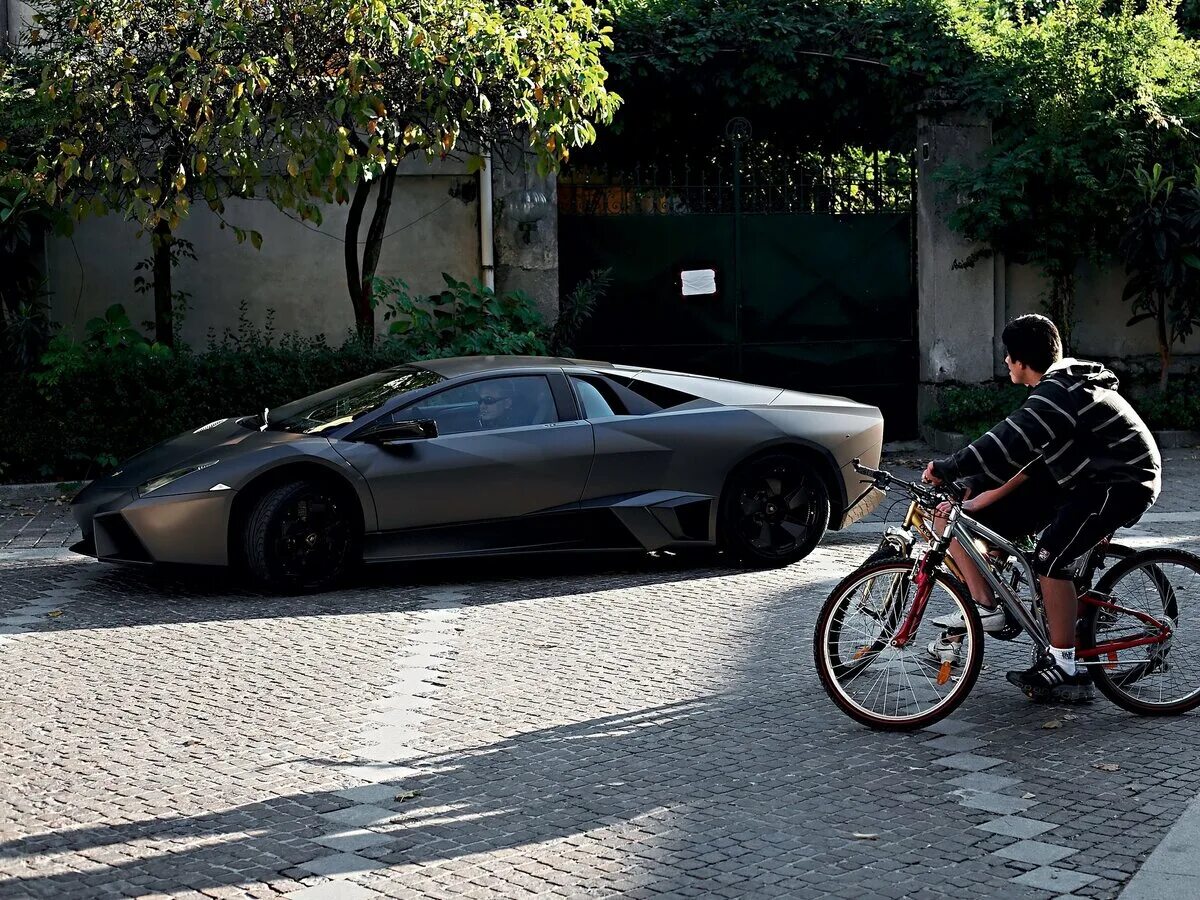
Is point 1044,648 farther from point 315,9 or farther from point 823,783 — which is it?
point 315,9

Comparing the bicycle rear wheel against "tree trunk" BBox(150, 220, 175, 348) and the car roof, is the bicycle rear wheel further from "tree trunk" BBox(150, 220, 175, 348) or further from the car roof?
"tree trunk" BBox(150, 220, 175, 348)

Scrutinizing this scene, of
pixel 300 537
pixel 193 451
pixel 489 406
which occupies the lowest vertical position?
pixel 300 537

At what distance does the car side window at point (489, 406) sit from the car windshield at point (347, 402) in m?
0.16

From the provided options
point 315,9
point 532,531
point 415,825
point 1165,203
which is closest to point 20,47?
point 315,9

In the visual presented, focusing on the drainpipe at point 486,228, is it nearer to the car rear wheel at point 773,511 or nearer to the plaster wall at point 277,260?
the plaster wall at point 277,260

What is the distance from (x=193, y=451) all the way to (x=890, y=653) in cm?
459

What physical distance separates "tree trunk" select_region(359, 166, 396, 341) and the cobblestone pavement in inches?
234

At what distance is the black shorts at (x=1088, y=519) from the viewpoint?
618cm

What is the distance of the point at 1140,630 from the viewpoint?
6.36 meters

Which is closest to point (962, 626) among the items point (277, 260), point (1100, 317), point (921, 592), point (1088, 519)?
point (921, 592)

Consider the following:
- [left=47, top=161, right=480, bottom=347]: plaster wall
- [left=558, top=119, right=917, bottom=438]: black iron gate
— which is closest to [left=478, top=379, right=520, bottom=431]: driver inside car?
[left=47, top=161, right=480, bottom=347]: plaster wall

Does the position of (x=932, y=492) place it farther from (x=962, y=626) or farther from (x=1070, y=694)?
(x=1070, y=694)

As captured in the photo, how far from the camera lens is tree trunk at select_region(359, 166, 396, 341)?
1411 centimetres

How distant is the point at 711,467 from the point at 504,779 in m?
4.27
